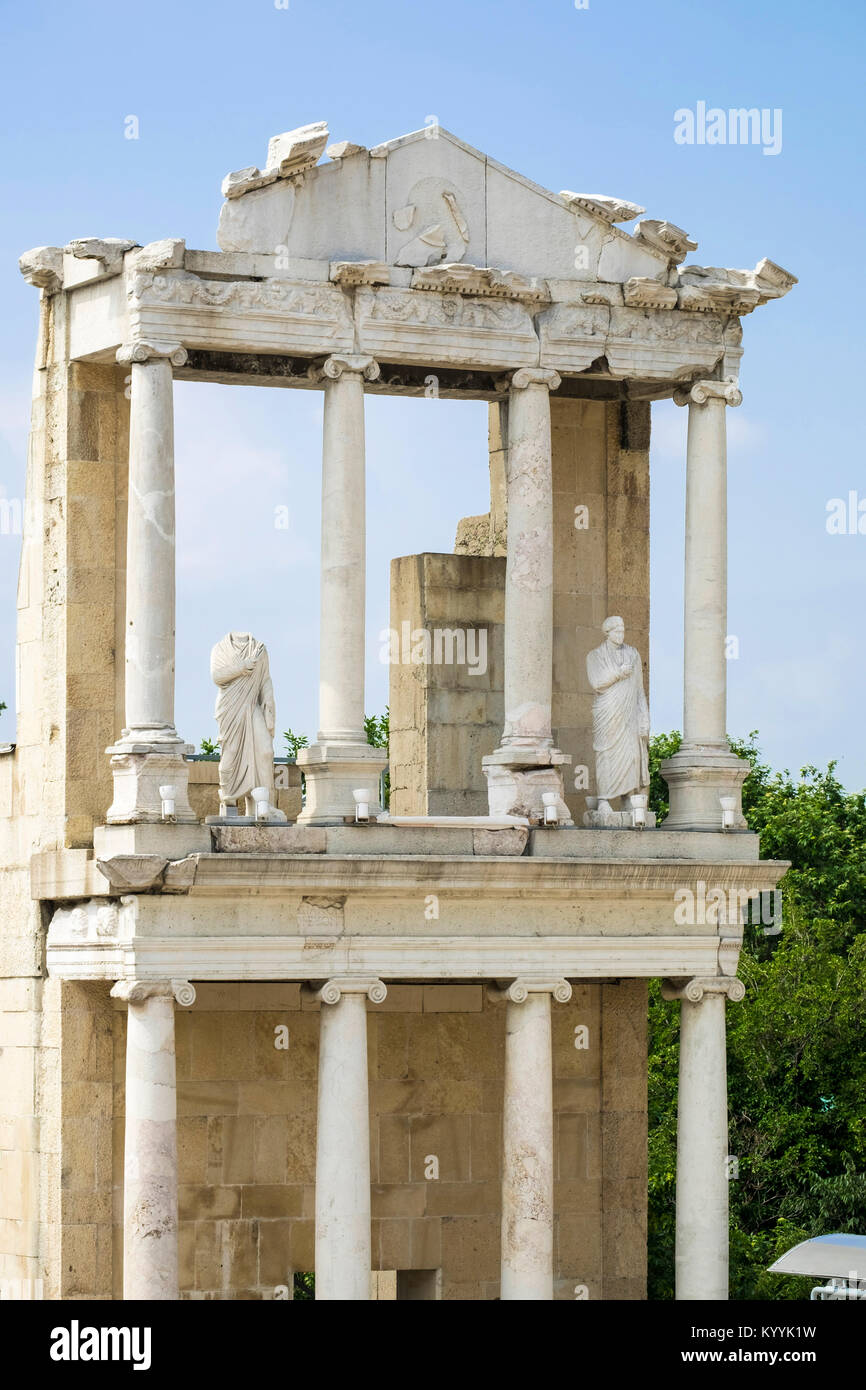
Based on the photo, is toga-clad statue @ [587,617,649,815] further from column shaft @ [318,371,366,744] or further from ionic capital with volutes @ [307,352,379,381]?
ionic capital with volutes @ [307,352,379,381]

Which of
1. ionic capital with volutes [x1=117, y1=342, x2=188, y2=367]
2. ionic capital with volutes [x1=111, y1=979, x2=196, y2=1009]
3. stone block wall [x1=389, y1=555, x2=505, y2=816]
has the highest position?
ionic capital with volutes [x1=117, y1=342, x2=188, y2=367]

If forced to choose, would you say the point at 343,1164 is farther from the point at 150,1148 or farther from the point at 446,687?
the point at 446,687

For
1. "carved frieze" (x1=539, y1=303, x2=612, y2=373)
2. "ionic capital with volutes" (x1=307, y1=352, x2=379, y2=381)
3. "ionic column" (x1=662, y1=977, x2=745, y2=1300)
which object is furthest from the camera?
"ionic column" (x1=662, y1=977, x2=745, y2=1300)

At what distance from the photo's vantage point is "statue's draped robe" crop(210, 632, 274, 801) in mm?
32938

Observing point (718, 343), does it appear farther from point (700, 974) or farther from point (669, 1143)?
point (669, 1143)

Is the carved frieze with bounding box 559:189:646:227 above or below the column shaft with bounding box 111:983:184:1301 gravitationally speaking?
above

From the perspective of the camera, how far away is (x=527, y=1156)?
109 feet

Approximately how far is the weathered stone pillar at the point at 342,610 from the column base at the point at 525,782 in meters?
1.48

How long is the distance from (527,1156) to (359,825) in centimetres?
400

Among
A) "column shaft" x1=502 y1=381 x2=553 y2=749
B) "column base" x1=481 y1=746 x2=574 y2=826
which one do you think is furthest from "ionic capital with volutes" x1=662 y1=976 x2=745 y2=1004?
"column shaft" x1=502 y1=381 x2=553 y2=749

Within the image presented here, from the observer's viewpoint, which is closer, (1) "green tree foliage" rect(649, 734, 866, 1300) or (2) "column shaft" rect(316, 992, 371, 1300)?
(2) "column shaft" rect(316, 992, 371, 1300)

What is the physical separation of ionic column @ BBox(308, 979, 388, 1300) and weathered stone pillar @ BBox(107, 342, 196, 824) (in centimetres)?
266

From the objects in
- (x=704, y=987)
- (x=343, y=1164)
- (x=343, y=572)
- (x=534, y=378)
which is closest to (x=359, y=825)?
(x=343, y=572)

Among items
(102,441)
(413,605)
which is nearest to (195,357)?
(102,441)
